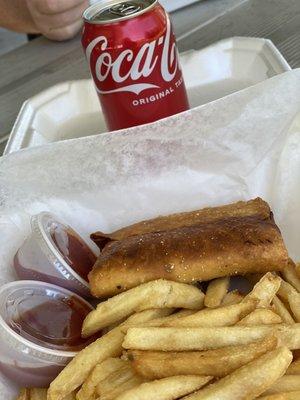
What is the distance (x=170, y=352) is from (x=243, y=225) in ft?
1.09

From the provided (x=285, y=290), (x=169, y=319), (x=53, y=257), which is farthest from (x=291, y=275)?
(x=53, y=257)

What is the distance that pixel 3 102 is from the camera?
2328 millimetres

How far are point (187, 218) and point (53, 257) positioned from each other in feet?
0.97

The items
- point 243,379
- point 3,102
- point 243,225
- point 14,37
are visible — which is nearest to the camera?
point 243,379

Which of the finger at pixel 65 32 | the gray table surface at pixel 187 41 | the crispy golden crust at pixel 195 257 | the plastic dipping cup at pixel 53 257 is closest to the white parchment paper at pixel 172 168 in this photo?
the plastic dipping cup at pixel 53 257

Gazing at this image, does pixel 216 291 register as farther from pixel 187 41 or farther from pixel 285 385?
pixel 187 41

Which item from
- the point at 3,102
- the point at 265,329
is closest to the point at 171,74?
the point at 265,329

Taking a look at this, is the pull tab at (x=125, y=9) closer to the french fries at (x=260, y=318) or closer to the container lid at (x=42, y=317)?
the container lid at (x=42, y=317)

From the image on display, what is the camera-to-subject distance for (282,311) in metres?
1.17

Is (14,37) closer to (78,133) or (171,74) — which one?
(78,133)

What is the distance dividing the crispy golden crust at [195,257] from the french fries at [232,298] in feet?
0.18

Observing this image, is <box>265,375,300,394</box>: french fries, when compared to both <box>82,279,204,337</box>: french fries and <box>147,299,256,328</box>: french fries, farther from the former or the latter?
<box>82,279,204,337</box>: french fries

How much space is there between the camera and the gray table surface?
7.26 ft

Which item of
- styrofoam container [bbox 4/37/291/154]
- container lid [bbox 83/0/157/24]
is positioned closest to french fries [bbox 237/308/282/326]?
container lid [bbox 83/0/157/24]
